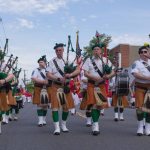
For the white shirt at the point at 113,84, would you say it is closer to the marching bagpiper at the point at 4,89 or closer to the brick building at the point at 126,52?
the marching bagpiper at the point at 4,89

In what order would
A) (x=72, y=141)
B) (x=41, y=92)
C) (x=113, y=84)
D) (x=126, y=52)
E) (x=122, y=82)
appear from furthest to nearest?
(x=126, y=52) < (x=113, y=84) < (x=122, y=82) < (x=41, y=92) < (x=72, y=141)

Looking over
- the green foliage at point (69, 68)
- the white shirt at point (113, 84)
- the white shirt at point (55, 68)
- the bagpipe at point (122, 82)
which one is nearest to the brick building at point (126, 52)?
the white shirt at point (113, 84)

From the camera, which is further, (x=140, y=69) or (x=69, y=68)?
(x=69, y=68)

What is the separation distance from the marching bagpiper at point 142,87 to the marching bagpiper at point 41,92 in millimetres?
3539

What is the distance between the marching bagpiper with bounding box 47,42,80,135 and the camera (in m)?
10.9

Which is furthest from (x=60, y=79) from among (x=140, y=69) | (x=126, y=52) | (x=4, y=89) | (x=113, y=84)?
(x=126, y=52)

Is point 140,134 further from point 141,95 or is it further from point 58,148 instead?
point 58,148

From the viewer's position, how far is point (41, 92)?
13.6 m

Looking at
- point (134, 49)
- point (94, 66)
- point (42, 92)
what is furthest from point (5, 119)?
point (134, 49)

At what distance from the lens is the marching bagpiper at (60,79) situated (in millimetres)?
10906

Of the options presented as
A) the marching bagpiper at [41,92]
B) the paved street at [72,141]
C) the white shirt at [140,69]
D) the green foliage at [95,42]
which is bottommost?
the paved street at [72,141]

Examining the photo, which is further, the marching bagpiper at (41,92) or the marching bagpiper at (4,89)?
the marching bagpiper at (41,92)

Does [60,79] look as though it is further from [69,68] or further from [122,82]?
[122,82]

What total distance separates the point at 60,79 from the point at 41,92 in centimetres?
282
